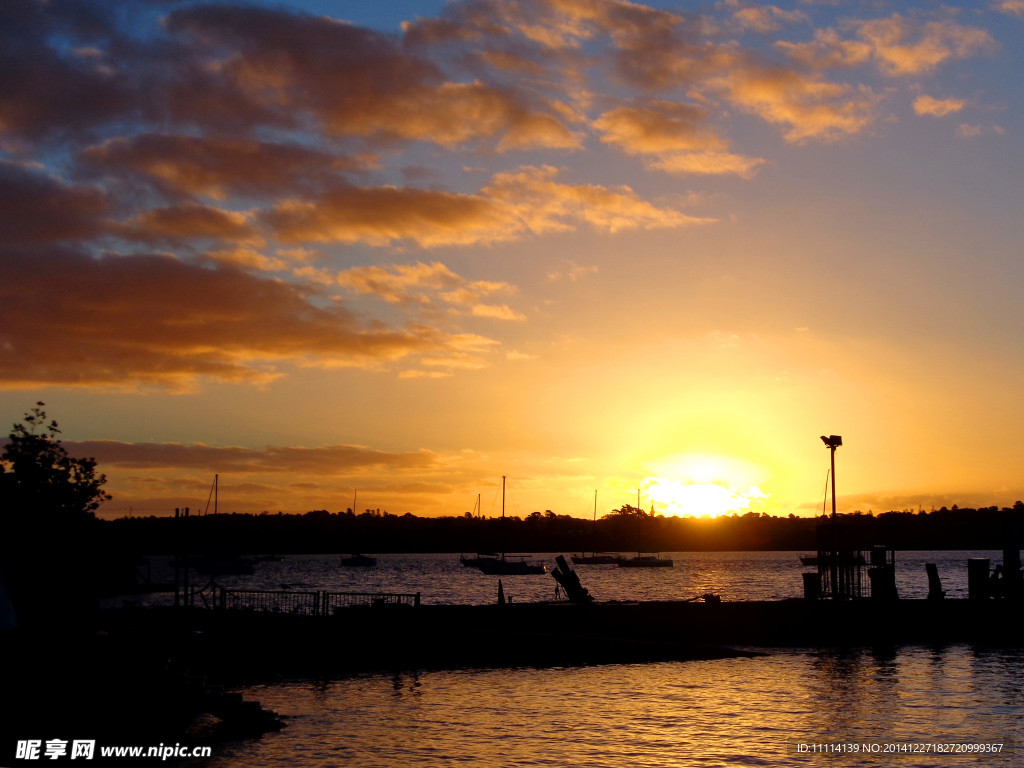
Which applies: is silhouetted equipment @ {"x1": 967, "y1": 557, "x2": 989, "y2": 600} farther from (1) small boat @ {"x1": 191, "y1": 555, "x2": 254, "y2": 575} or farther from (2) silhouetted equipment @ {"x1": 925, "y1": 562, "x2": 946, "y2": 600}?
(1) small boat @ {"x1": 191, "y1": 555, "x2": 254, "y2": 575}

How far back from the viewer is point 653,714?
32688 mm

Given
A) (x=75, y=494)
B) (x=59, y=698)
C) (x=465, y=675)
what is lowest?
(x=465, y=675)

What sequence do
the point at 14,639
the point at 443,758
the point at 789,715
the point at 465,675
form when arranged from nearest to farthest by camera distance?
the point at 14,639 < the point at 443,758 < the point at 789,715 < the point at 465,675

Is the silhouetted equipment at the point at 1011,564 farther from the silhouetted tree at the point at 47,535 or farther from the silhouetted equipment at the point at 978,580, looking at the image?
the silhouetted tree at the point at 47,535

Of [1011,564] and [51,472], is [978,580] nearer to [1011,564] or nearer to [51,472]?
[1011,564]

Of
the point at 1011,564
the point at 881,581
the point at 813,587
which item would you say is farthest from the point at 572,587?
the point at 1011,564

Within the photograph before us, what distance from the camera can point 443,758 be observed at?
26438mm

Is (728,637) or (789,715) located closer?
(789,715)

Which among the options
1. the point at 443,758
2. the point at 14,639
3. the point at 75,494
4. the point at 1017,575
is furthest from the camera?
the point at 1017,575

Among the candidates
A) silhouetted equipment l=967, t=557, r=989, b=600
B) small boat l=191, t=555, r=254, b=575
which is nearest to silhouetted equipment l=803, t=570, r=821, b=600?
silhouetted equipment l=967, t=557, r=989, b=600

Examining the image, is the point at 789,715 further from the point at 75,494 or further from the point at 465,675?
the point at 75,494

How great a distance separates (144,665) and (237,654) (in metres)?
18.1

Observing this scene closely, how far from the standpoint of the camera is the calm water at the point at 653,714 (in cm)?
2666

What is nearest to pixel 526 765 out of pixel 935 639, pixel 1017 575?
pixel 935 639
